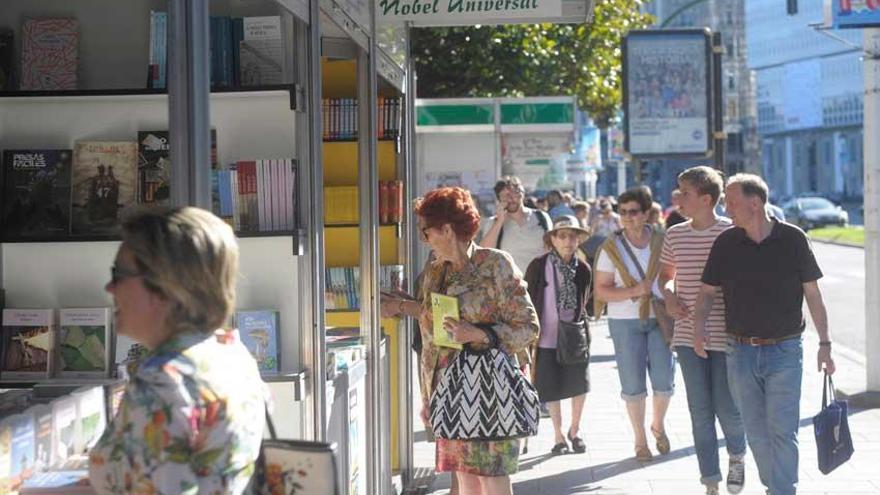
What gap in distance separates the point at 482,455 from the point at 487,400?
244 mm

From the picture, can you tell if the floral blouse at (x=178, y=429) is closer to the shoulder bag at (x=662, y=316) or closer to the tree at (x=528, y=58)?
the shoulder bag at (x=662, y=316)

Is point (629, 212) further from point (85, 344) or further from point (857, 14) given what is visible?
point (85, 344)

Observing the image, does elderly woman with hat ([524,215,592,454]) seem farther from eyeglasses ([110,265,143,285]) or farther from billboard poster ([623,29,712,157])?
billboard poster ([623,29,712,157])

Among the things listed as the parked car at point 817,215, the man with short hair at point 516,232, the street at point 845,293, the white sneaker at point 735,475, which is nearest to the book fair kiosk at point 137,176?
the white sneaker at point 735,475

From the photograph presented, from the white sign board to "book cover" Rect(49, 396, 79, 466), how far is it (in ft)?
16.5

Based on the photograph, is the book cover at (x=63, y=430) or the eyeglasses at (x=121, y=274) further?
the book cover at (x=63, y=430)

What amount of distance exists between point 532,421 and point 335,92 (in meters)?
2.95

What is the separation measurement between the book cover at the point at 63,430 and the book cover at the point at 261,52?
205cm

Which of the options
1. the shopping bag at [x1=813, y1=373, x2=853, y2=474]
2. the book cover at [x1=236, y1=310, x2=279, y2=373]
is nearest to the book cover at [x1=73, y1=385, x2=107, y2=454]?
the book cover at [x1=236, y1=310, x2=279, y2=373]

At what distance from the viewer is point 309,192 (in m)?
5.53

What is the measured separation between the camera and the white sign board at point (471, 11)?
344 inches

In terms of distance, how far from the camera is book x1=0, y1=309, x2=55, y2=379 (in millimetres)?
5164

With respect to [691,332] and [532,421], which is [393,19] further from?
[532,421]

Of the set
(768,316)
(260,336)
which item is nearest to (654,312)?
(768,316)
